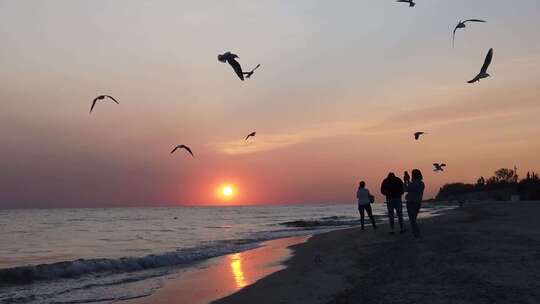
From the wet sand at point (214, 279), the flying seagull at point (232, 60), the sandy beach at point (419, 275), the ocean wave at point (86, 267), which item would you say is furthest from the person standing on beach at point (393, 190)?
the flying seagull at point (232, 60)

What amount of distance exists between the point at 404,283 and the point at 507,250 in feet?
13.1

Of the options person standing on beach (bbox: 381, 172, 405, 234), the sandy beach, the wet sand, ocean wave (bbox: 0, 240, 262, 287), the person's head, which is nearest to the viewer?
the sandy beach

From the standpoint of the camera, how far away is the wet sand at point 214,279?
10.9 m

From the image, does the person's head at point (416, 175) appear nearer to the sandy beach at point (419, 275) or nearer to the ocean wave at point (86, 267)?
the sandy beach at point (419, 275)

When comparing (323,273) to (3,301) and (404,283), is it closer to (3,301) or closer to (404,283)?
(404,283)

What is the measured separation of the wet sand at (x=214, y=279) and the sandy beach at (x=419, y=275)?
24.8 inches

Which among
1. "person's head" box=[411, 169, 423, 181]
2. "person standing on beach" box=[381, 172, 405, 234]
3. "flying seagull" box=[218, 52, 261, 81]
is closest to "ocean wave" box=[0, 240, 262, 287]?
"person standing on beach" box=[381, 172, 405, 234]

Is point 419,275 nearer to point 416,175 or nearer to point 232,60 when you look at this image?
point 232,60

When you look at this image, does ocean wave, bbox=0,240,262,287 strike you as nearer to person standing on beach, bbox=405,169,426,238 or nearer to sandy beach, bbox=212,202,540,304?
sandy beach, bbox=212,202,540,304

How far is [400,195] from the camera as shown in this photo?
715 inches

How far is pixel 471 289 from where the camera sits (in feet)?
24.4

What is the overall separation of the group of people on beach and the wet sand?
13.6ft

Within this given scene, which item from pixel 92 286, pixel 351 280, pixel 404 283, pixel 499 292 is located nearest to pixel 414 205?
pixel 351 280

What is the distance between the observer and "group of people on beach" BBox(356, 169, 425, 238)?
15.3 metres
